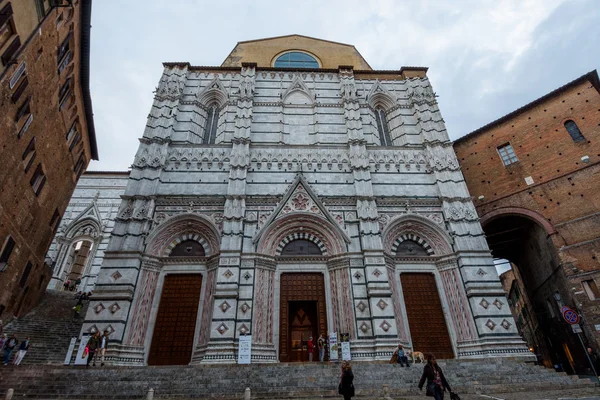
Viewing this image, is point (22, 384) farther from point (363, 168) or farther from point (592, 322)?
point (592, 322)

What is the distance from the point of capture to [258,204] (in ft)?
50.6

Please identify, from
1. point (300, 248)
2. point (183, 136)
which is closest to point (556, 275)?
point (300, 248)

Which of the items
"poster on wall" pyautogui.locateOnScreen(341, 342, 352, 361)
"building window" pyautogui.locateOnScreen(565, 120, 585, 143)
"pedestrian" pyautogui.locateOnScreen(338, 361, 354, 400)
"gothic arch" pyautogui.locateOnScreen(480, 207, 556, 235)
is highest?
"building window" pyautogui.locateOnScreen(565, 120, 585, 143)

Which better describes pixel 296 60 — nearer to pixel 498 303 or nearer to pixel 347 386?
pixel 498 303

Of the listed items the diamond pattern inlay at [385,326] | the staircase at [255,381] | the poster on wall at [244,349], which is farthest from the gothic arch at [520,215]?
the poster on wall at [244,349]

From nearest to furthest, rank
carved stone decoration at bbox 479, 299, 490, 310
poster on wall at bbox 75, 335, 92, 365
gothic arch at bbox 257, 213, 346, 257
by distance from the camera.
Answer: poster on wall at bbox 75, 335, 92, 365
carved stone decoration at bbox 479, 299, 490, 310
gothic arch at bbox 257, 213, 346, 257

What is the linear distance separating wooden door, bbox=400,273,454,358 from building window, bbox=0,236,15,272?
51.6ft

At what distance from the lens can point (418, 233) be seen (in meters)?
15.4

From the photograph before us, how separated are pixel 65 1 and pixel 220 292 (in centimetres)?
1245

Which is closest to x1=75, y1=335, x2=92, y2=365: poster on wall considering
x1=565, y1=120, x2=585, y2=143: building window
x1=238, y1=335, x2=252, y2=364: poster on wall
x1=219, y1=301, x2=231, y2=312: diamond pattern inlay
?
x1=219, y1=301, x2=231, y2=312: diamond pattern inlay

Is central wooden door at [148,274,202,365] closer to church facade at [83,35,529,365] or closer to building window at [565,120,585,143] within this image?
church facade at [83,35,529,365]

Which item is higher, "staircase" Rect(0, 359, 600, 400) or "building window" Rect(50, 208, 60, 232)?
"building window" Rect(50, 208, 60, 232)

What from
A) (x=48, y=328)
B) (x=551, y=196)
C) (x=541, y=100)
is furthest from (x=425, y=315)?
(x=48, y=328)

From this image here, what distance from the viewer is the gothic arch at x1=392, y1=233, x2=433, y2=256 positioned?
15.0 meters
